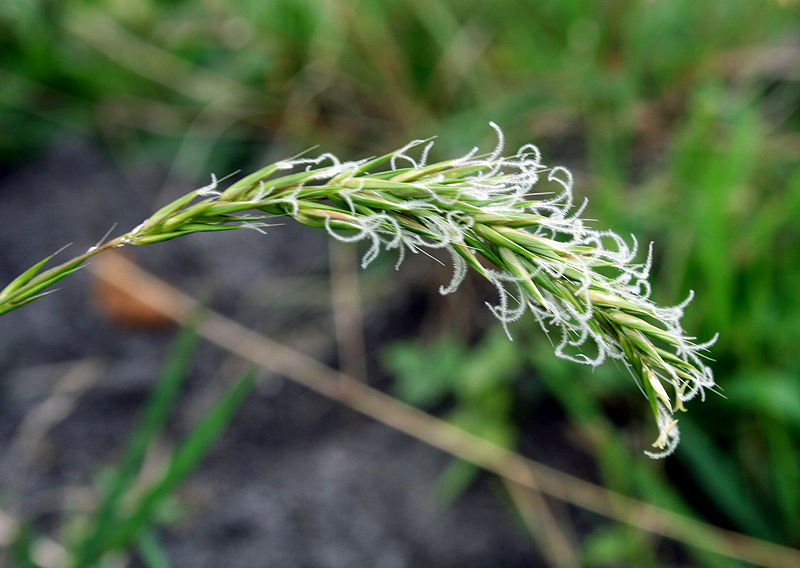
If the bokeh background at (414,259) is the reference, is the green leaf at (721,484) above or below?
below

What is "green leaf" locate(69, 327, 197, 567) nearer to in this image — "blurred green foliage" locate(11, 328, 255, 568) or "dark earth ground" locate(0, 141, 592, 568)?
"blurred green foliage" locate(11, 328, 255, 568)

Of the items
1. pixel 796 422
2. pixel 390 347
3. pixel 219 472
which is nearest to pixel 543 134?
pixel 390 347

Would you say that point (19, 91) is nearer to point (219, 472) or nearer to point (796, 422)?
point (219, 472)

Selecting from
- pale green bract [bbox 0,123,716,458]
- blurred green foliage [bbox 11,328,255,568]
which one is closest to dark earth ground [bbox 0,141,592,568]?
blurred green foliage [bbox 11,328,255,568]

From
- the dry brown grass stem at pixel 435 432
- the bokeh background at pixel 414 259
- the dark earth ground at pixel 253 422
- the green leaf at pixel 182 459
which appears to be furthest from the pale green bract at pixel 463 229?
the dark earth ground at pixel 253 422

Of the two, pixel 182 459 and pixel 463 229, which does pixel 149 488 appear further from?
pixel 463 229

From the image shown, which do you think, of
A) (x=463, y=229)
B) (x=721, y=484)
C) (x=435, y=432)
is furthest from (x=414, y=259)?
(x=463, y=229)

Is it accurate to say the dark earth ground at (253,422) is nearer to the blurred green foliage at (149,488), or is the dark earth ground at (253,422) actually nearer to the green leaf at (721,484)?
the green leaf at (721,484)
